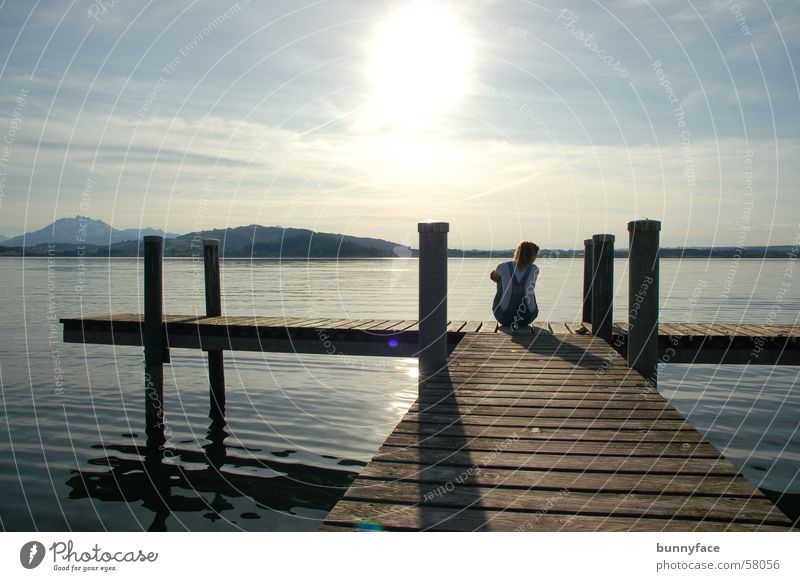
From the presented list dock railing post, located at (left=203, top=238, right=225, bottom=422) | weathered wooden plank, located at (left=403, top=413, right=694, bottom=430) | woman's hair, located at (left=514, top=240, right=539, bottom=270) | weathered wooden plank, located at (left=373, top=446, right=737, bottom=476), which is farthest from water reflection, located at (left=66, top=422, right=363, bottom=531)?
weathered wooden plank, located at (left=373, top=446, right=737, bottom=476)

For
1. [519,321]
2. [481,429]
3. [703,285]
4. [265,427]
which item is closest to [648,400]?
[481,429]

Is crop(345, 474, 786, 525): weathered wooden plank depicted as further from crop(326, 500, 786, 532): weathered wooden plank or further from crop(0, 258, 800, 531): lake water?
crop(0, 258, 800, 531): lake water

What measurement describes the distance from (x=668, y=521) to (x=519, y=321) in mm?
8103

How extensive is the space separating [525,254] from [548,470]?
7.24 meters

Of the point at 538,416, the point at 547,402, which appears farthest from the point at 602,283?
the point at 538,416

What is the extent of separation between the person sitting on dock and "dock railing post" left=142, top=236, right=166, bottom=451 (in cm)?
644

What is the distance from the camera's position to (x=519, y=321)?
11.7m

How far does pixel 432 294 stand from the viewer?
8039mm

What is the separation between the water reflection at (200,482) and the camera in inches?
383

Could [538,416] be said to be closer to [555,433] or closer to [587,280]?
[555,433]

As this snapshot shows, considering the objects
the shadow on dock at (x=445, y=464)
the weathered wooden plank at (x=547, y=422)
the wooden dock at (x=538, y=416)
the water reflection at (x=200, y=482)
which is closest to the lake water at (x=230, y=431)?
the water reflection at (x=200, y=482)

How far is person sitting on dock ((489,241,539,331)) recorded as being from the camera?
1135 cm

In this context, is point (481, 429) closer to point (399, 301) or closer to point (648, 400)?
point (648, 400)

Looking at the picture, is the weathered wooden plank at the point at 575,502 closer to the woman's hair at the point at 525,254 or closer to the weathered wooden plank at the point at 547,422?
the weathered wooden plank at the point at 547,422
